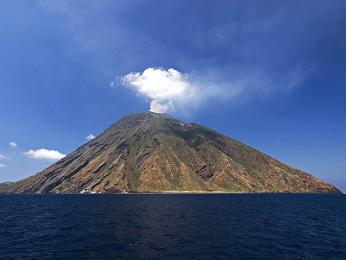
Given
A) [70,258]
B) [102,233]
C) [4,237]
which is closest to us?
[70,258]

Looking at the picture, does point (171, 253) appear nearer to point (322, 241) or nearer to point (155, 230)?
point (155, 230)

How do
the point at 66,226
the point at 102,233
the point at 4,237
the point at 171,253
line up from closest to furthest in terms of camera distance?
the point at 171,253 < the point at 4,237 < the point at 102,233 < the point at 66,226

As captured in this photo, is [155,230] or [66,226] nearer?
[155,230]

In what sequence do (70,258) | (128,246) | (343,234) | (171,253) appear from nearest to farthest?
(70,258) < (171,253) < (128,246) < (343,234)

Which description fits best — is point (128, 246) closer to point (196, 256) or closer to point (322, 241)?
point (196, 256)

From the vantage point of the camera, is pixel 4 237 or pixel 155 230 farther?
pixel 155 230

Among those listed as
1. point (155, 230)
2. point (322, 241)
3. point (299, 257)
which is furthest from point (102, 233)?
point (322, 241)

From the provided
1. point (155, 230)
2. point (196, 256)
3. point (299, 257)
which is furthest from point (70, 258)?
point (299, 257)

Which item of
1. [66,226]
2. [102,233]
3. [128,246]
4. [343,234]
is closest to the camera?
[128,246]
